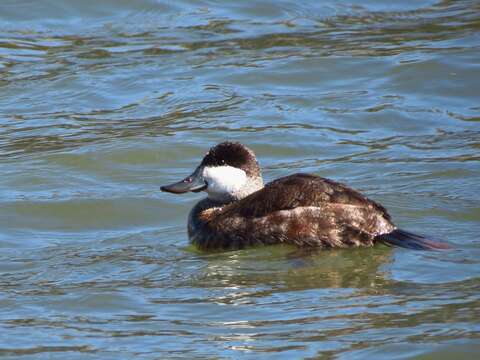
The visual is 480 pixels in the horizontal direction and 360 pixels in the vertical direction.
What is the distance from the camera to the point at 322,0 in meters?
15.5

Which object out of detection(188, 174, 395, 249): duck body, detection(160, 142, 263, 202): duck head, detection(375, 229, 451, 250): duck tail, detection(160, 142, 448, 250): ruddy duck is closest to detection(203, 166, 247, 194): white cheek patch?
detection(160, 142, 263, 202): duck head

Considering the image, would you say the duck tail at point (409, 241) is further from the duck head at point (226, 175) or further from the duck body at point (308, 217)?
the duck head at point (226, 175)

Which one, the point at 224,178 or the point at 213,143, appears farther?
the point at 213,143

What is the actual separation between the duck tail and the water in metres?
0.08

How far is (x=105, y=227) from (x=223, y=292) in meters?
2.10

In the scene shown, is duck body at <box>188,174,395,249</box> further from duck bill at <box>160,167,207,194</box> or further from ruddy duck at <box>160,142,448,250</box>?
duck bill at <box>160,167,207,194</box>

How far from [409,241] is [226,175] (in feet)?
4.67

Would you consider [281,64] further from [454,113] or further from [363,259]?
[363,259]

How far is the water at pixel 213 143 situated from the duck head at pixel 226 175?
1.31ft

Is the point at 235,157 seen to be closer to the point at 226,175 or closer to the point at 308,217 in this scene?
the point at 226,175

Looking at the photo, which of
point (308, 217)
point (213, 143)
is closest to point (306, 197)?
point (308, 217)

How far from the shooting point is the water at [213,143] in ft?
22.1

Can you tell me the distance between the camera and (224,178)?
8773 millimetres

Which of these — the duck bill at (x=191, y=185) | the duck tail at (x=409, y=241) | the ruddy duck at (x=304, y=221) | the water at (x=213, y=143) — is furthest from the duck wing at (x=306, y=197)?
the duck bill at (x=191, y=185)
